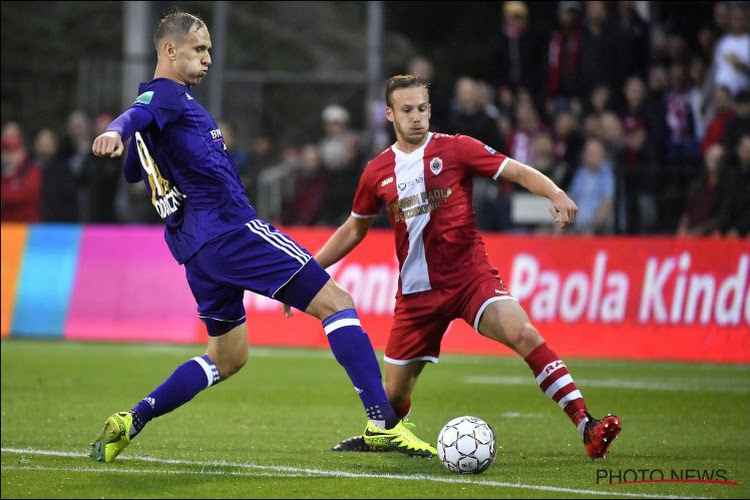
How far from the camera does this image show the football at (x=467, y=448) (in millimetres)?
6863

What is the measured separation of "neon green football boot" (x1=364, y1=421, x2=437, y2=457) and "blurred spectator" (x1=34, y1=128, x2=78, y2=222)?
40.9 feet

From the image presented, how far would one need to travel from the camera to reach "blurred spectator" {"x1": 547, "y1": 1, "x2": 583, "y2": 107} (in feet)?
56.5

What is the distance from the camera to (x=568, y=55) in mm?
17375

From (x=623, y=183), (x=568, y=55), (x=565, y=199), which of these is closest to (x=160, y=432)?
(x=565, y=199)

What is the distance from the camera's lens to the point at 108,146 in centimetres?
633

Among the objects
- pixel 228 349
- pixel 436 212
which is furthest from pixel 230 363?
pixel 436 212

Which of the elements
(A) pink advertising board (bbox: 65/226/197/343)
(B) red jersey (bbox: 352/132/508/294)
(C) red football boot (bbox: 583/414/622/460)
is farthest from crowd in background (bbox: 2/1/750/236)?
(C) red football boot (bbox: 583/414/622/460)

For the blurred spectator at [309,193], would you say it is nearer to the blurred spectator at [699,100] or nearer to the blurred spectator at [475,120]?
the blurred spectator at [475,120]

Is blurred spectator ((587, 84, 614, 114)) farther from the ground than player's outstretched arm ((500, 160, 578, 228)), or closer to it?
farther from the ground

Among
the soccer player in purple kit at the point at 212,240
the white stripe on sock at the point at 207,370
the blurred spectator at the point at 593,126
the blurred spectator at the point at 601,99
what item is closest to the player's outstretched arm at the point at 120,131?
the soccer player in purple kit at the point at 212,240

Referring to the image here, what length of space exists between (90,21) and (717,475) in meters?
18.7

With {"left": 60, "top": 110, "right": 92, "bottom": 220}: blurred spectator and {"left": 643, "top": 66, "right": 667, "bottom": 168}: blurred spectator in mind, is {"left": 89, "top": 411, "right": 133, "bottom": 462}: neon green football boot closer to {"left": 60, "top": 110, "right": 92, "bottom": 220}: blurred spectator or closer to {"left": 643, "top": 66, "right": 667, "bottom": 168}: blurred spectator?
{"left": 643, "top": 66, "right": 667, "bottom": 168}: blurred spectator

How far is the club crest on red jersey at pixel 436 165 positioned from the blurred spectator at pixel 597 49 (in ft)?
31.2

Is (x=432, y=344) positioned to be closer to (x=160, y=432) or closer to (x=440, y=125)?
(x=160, y=432)
